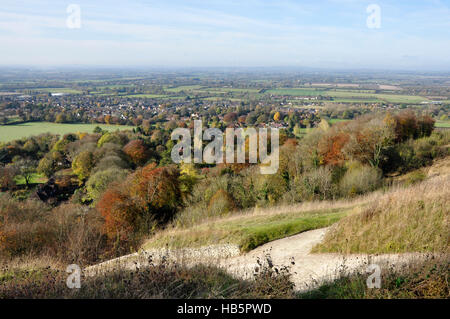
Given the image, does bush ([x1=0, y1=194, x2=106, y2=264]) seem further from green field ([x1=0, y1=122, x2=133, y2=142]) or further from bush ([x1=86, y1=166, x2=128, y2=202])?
green field ([x1=0, y1=122, x2=133, y2=142])

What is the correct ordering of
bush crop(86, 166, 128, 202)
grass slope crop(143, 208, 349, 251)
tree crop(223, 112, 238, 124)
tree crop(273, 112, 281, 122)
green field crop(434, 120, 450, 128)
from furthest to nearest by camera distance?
tree crop(223, 112, 238, 124) → tree crop(273, 112, 281, 122) → green field crop(434, 120, 450, 128) → bush crop(86, 166, 128, 202) → grass slope crop(143, 208, 349, 251)

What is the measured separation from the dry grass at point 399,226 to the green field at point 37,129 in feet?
218

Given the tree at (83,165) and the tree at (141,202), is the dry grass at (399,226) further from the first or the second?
the tree at (83,165)

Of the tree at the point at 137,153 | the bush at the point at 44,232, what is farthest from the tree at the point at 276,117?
the bush at the point at 44,232

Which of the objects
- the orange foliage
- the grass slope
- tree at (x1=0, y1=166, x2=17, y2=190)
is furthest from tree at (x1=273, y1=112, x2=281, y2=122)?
the grass slope

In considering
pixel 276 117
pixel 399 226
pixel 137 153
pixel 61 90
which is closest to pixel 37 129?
pixel 137 153

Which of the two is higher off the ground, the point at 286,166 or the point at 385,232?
the point at 385,232

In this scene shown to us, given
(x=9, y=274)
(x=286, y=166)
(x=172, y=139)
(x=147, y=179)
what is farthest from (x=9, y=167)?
(x=9, y=274)

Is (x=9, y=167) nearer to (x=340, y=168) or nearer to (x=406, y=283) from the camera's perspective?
(x=340, y=168)

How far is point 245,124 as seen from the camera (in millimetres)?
68688

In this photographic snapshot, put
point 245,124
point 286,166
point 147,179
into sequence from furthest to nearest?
point 245,124
point 286,166
point 147,179

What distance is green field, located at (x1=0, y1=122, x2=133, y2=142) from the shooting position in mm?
61688

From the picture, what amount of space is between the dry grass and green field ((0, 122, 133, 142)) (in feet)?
218

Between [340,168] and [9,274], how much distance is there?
2610 cm
